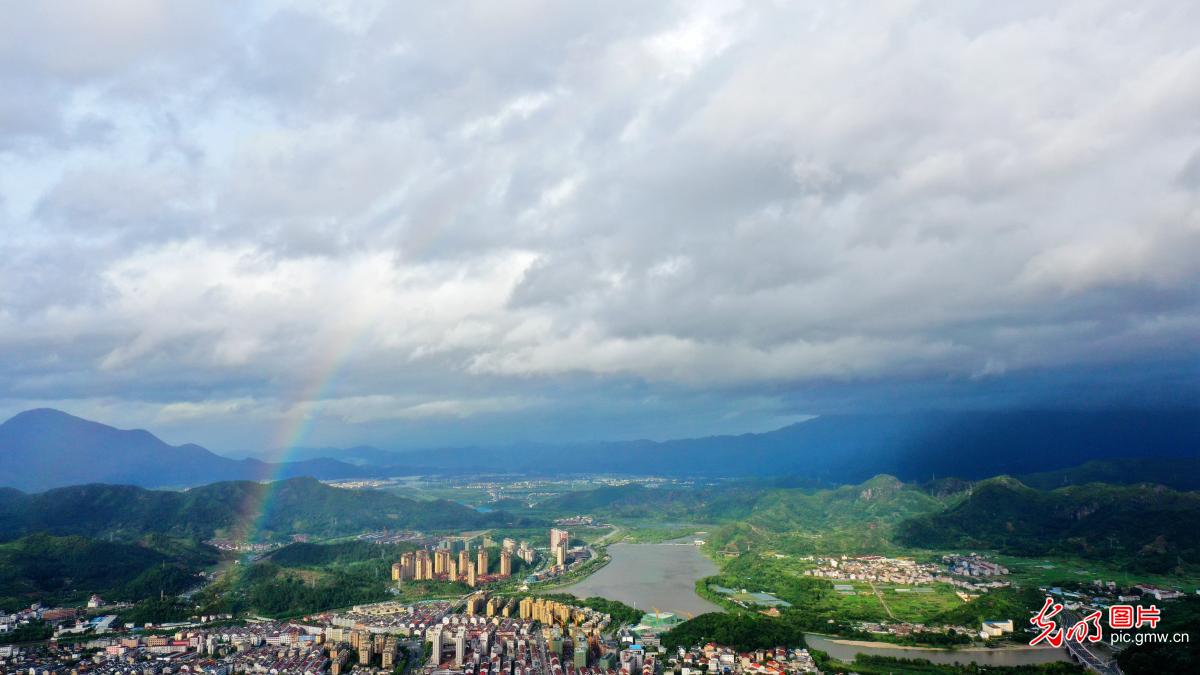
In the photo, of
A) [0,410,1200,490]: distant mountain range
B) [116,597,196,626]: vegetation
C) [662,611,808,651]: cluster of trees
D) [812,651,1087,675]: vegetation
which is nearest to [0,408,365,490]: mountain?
[0,410,1200,490]: distant mountain range

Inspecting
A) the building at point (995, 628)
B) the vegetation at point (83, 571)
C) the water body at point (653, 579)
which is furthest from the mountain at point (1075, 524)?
the vegetation at point (83, 571)

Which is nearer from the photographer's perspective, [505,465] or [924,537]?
[924,537]

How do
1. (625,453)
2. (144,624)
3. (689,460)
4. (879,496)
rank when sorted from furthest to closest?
1. (625,453)
2. (689,460)
3. (879,496)
4. (144,624)

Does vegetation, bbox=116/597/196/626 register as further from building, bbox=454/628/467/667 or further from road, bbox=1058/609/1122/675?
road, bbox=1058/609/1122/675

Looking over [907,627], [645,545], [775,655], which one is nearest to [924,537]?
[645,545]

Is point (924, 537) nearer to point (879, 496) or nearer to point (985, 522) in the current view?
point (985, 522)

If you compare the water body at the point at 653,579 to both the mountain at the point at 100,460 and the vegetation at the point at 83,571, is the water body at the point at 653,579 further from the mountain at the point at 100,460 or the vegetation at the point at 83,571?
the mountain at the point at 100,460
